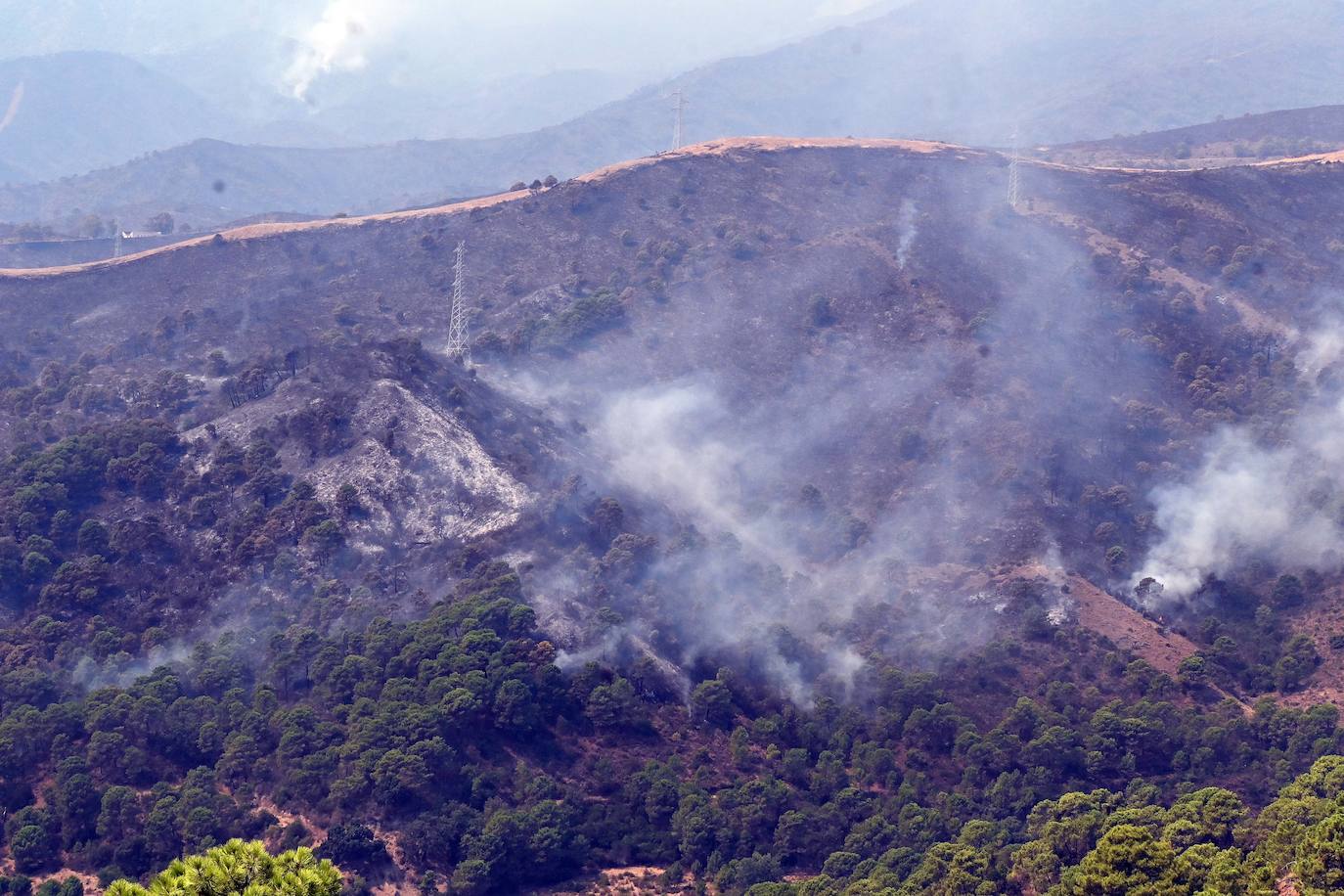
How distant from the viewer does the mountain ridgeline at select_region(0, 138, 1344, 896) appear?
81.1 meters

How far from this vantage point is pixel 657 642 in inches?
3920

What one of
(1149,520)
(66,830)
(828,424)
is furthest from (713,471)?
(66,830)

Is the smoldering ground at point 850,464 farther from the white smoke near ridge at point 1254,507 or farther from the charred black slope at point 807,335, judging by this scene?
the white smoke near ridge at point 1254,507

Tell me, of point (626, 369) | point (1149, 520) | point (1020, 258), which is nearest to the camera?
point (1149, 520)

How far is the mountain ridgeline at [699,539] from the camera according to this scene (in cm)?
8112

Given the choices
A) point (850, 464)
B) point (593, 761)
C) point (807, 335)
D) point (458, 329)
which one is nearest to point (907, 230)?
point (807, 335)

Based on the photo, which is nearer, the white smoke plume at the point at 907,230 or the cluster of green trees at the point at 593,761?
the cluster of green trees at the point at 593,761

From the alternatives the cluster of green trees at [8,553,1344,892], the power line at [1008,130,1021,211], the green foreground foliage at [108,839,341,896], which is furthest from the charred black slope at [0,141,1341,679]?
the green foreground foliage at [108,839,341,896]

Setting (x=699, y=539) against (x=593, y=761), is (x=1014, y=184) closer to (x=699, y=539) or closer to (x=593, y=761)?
(x=699, y=539)

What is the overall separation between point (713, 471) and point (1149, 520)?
1470 inches

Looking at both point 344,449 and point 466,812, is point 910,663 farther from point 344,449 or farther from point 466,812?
point 344,449

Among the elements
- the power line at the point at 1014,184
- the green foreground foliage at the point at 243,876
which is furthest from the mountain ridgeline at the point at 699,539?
the green foreground foliage at the point at 243,876

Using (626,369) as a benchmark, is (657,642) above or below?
below

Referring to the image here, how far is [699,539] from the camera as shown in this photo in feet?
359
